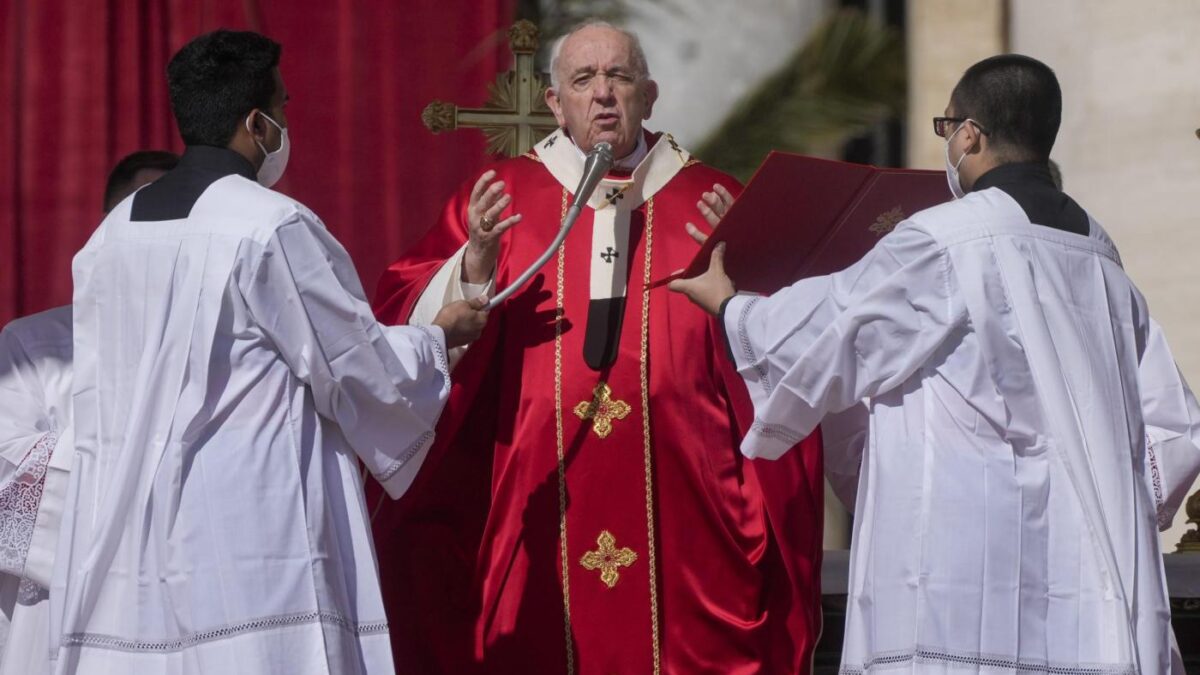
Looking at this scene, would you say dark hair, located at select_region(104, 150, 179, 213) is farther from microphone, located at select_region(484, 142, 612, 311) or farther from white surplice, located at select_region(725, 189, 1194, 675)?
white surplice, located at select_region(725, 189, 1194, 675)

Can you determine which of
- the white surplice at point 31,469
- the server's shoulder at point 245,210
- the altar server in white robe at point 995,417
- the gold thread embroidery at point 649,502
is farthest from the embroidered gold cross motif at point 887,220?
the white surplice at point 31,469

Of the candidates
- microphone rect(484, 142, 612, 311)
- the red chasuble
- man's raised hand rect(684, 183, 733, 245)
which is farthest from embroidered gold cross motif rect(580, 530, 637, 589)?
man's raised hand rect(684, 183, 733, 245)

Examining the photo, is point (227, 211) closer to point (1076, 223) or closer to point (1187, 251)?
point (1076, 223)

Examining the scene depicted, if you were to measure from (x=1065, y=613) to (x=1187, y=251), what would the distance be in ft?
10.7

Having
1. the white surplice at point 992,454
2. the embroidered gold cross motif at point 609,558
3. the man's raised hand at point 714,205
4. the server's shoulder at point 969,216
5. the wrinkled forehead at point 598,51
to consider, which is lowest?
the embroidered gold cross motif at point 609,558

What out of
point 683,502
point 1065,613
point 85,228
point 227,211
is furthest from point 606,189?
point 85,228

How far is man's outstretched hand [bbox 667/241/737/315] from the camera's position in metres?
5.01

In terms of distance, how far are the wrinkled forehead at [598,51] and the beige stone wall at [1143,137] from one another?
2.59 metres

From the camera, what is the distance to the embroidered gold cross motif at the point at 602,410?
5391mm

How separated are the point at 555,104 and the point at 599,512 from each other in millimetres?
1121

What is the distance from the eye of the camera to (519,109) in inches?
237

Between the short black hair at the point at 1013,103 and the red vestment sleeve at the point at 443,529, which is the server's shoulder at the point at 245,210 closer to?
the red vestment sleeve at the point at 443,529

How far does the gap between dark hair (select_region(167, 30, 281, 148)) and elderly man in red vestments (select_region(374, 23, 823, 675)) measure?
809mm

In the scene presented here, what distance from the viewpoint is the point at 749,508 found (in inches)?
213
